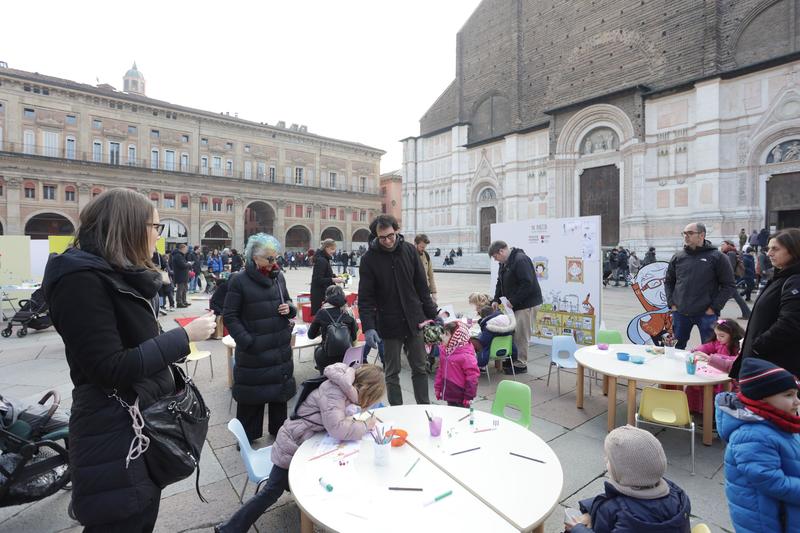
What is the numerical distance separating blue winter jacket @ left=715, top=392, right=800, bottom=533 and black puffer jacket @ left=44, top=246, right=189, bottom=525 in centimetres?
254

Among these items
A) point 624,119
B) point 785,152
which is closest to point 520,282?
point 785,152

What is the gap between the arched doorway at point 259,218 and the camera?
137 ft

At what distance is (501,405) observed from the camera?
3008 millimetres

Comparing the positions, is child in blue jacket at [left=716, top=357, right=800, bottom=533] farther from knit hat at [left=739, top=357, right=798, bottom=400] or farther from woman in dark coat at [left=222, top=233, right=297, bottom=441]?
woman in dark coat at [left=222, top=233, right=297, bottom=441]

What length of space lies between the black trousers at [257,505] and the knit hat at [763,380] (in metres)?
2.42

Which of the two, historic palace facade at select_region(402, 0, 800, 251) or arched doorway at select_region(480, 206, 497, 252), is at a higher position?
historic palace facade at select_region(402, 0, 800, 251)

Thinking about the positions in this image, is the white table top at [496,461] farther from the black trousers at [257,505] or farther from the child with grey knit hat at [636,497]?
the black trousers at [257,505]

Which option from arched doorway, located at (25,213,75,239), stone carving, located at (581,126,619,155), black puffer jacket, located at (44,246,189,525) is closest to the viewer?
black puffer jacket, located at (44,246,189,525)

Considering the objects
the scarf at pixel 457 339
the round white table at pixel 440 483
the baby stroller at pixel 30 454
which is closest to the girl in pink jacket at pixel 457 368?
the scarf at pixel 457 339

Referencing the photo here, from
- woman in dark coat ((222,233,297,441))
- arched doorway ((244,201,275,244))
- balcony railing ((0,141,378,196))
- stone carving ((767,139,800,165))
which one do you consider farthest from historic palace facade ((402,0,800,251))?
balcony railing ((0,141,378,196))

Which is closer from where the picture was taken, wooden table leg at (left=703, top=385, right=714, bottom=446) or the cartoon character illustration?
wooden table leg at (left=703, top=385, right=714, bottom=446)

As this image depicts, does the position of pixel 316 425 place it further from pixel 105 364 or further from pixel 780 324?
pixel 780 324

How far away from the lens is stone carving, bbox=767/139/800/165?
48.4 feet

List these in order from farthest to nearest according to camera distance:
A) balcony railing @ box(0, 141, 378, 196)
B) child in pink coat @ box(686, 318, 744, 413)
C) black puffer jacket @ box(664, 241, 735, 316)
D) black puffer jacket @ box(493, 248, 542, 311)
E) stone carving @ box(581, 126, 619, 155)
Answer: balcony railing @ box(0, 141, 378, 196)
stone carving @ box(581, 126, 619, 155)
black puffer jacket @ box(493, 248, 542, 311)
black puffer jacket @ box(664, 241, 735, 316)
child in pink coat @ box(686, 318, 744, 413)
